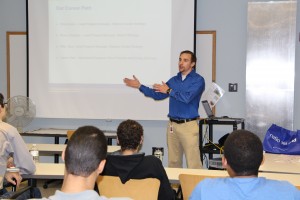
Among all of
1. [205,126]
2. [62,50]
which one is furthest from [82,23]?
[205,126]

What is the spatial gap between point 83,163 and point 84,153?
0.04 m

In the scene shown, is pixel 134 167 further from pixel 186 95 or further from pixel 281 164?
pixel 186 95

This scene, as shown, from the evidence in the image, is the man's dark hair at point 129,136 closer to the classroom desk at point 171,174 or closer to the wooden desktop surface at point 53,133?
the classroom desk at point 171,174

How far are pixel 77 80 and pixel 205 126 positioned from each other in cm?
189

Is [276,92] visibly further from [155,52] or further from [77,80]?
[77,80]

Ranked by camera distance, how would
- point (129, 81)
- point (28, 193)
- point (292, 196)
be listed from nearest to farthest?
point (292, 196) < point (28, 193) < point (129, 81)

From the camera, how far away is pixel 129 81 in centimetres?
508

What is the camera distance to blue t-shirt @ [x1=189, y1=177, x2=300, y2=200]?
5.97 feet

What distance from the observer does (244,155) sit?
1.87 metres

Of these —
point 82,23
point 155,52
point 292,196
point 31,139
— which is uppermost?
point 82,23

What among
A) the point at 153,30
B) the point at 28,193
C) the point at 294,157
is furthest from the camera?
the point at 153,30

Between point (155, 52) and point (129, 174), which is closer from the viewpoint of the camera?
point (129, 174)

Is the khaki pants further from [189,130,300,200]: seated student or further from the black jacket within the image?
[189,130,300,200]: seated student

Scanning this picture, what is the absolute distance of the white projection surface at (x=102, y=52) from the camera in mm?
5941
